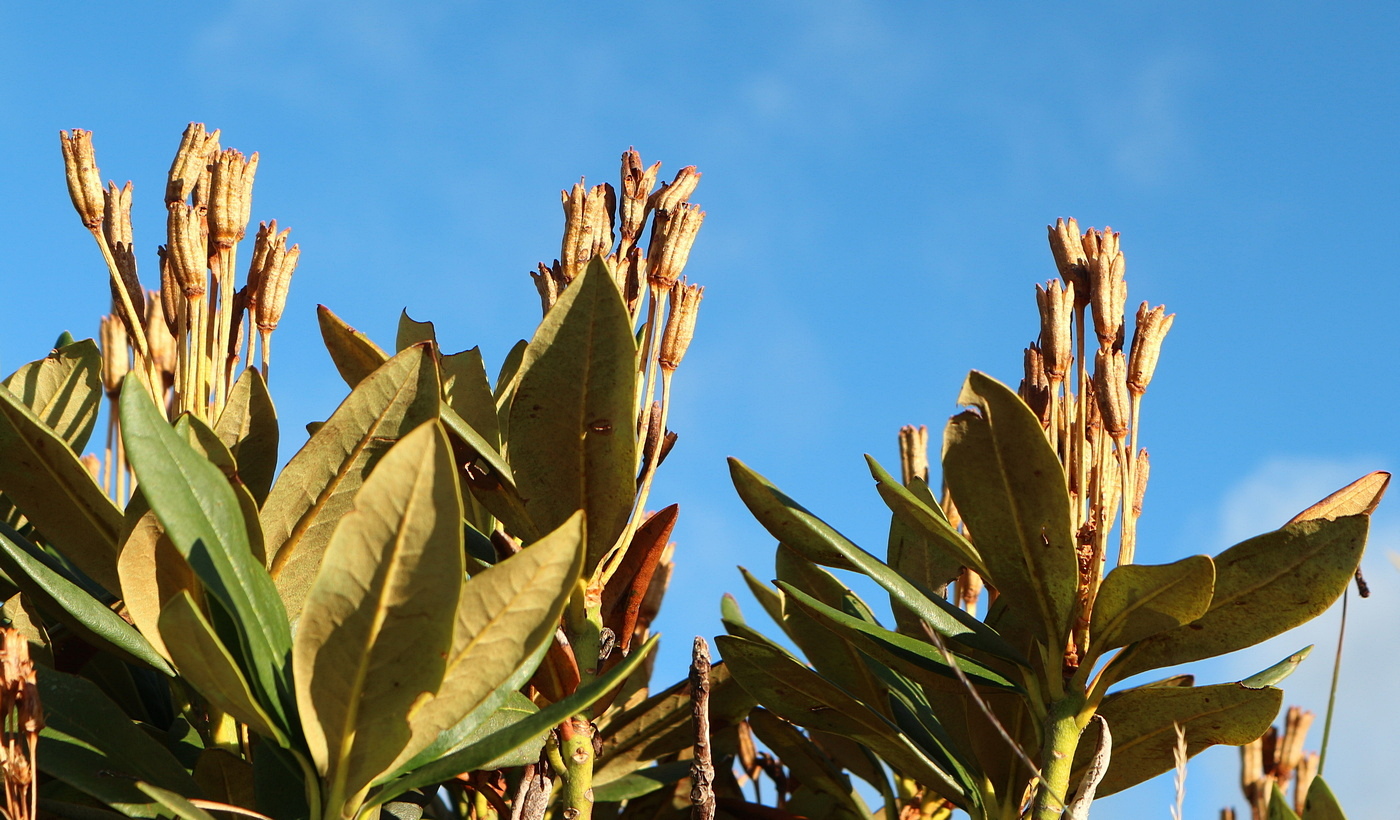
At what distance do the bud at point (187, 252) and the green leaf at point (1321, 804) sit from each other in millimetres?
1608

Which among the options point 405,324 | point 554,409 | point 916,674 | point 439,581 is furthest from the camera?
point 405,324

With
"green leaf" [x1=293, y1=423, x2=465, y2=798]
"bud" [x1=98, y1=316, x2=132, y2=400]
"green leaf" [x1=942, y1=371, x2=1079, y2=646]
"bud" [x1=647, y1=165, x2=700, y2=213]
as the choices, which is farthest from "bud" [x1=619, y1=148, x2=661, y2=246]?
"bud" [x1=98, y1=316, x2=132, y2=400]

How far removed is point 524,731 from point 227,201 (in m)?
1.00

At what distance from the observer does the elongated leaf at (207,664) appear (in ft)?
3.89

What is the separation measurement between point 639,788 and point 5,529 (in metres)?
1.00

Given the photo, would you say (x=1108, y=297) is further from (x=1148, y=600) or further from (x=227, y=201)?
(x=227, y=201)

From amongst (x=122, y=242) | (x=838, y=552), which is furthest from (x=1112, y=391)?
(x=122, y=242)

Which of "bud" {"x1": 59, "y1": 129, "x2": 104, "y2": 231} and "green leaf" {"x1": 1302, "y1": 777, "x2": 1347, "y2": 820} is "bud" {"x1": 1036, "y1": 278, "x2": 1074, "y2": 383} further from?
"bud" {"x1": 59, "y1": 129, "x2": 104, "y2": 231}

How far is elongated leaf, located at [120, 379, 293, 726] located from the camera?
1.21 m

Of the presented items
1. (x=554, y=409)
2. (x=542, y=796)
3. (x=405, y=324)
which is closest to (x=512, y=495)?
(x=554, y=409)

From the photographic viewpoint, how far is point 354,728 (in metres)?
1.29

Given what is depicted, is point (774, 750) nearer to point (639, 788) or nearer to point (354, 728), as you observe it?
point (639, 788)

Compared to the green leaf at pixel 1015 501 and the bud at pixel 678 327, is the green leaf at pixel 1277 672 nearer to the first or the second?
A: the green leaf at pixel 1015 501

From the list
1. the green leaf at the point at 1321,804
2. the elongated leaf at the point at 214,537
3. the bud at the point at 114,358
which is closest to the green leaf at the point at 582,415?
the elongated leaf at the point at 214,537
